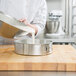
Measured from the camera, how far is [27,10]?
4.19ft

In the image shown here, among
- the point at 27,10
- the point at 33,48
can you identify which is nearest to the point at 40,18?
the point at 27,10

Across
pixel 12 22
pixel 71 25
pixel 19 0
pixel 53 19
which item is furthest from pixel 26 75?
pixel 71 25

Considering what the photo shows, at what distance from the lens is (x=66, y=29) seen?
2068 millimetres

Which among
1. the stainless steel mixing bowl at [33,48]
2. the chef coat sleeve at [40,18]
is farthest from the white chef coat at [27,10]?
the stainless steel mixing bowl at [33,48]

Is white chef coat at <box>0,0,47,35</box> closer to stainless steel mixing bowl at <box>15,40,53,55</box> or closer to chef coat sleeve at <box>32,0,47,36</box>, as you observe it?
chef coat sleeve at <box>32,0,47,36</box>

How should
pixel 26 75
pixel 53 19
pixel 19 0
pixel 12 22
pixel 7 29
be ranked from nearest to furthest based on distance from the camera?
pixel 26 75
pixel 12 22
pixel 7 29
pixel 19 0
pixel 53 19

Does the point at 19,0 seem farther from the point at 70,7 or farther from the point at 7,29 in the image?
the point at 70,7

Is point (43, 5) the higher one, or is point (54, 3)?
point (54, 3)

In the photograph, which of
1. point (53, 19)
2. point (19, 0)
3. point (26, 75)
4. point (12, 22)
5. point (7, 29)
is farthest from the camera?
point (53, 19)

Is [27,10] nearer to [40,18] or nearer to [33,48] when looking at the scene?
[40,18]

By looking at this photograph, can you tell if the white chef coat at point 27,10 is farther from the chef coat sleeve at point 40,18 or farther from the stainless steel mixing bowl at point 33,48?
the stainless steel mixing bowl at point 33,48

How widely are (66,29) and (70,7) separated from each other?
252mm

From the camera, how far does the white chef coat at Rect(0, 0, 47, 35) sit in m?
1.22

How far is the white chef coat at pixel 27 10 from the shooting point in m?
1.22
